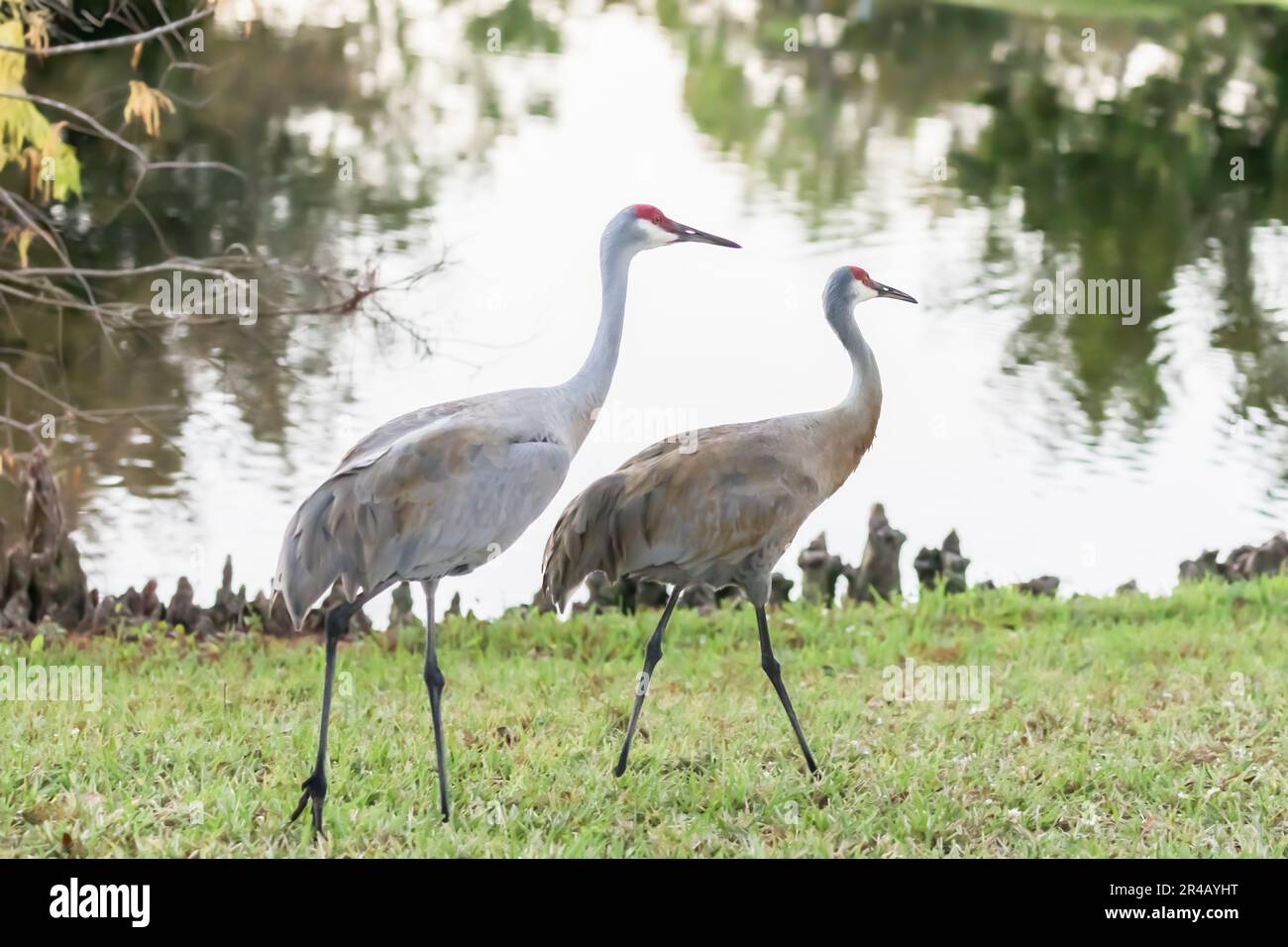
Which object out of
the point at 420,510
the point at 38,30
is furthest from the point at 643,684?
the point at 38,30

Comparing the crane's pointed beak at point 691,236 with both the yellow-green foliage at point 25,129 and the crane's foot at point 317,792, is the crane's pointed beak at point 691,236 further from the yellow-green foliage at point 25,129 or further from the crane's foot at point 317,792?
the yellow-green foliage at point 25,129

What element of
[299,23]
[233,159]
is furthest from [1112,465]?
[299,23]

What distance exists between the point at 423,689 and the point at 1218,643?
3.35m

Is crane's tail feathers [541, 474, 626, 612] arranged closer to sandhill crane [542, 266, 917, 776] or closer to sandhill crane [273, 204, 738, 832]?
sandhill crane [542, 266, 917, 776]

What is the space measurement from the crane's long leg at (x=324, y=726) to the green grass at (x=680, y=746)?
77mm

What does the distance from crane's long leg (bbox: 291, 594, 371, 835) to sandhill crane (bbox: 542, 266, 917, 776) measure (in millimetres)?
795

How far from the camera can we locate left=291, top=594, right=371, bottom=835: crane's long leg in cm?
438

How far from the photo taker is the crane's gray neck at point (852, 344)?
5.32 metres

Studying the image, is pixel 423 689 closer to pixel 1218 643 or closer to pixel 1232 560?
pixel 1218 643

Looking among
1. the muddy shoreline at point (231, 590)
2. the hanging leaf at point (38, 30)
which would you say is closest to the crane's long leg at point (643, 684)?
the muddy shoreline at point (231, 590)

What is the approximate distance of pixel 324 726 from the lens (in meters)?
4.39

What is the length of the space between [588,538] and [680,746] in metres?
0.78

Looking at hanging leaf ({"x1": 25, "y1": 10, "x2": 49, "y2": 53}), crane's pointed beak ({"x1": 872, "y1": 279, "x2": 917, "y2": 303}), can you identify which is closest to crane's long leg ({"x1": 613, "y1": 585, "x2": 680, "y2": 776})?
crane's pointed beak ({"x1": 872, "y1": 279, "x2": 917, "y2": 303})

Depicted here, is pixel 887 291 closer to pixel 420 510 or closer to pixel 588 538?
pixel 588 538
